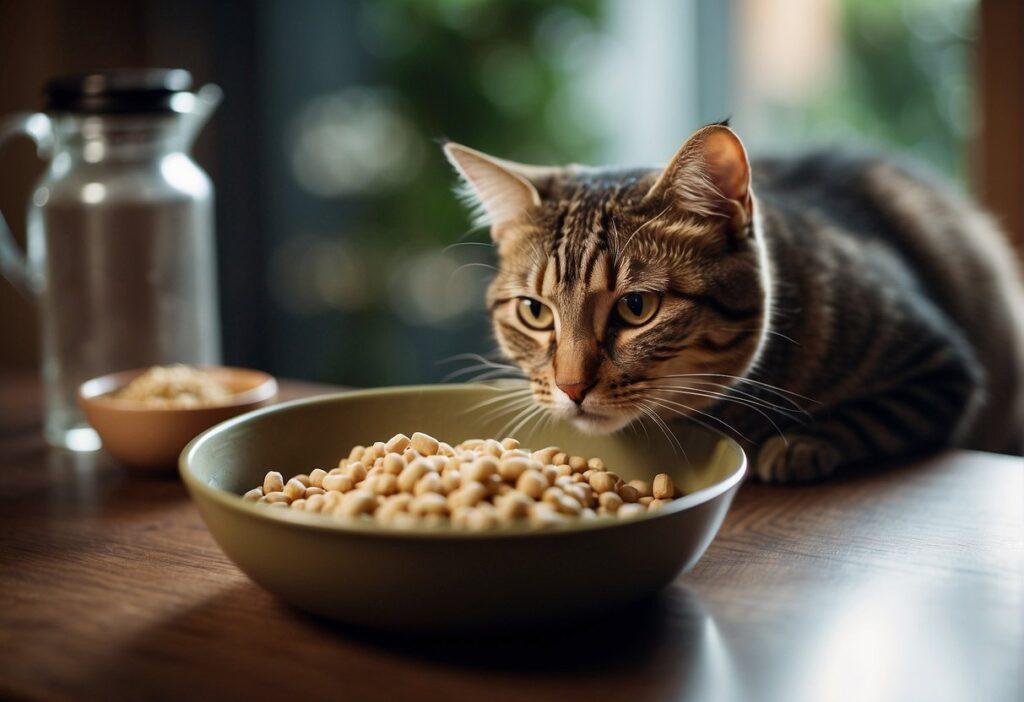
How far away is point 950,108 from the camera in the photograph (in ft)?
8.18

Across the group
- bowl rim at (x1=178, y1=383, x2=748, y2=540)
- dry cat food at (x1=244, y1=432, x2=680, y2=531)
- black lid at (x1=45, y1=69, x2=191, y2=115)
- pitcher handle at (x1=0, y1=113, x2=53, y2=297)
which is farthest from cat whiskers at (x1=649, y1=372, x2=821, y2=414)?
pitcher handle at (x1=0, y1=113, x2=53, y2=297)

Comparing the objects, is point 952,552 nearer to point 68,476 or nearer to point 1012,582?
point 1012,582

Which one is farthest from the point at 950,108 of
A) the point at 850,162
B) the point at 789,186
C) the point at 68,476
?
the point at 68,476

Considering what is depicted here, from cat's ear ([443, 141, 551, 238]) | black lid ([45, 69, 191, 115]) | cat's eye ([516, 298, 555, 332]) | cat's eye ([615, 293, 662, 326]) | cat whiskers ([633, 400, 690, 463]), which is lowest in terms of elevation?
cat whiskers ([633, 400, 690, 463])

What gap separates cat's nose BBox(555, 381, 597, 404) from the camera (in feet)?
3.18

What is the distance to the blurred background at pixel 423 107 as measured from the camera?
2.53 meters

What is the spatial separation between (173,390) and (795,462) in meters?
0.75

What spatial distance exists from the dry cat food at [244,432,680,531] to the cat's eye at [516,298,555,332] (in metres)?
0.19

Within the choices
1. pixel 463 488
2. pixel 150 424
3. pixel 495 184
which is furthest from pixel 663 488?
pixel 150 424

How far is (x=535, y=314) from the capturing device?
109 centimetres

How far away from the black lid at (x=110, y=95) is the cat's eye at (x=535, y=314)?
56 centimetres

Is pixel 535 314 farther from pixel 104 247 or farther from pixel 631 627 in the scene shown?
pixel 104 247

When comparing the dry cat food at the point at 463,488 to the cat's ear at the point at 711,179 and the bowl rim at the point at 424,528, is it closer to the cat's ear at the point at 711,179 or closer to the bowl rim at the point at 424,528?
the bowl rim at the point at 424,528

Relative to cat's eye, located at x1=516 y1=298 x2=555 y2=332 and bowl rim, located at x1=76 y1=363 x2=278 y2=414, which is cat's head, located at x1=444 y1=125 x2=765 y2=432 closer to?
cat's eye, located at x1=516 y1=298 x2=555 y2=332
